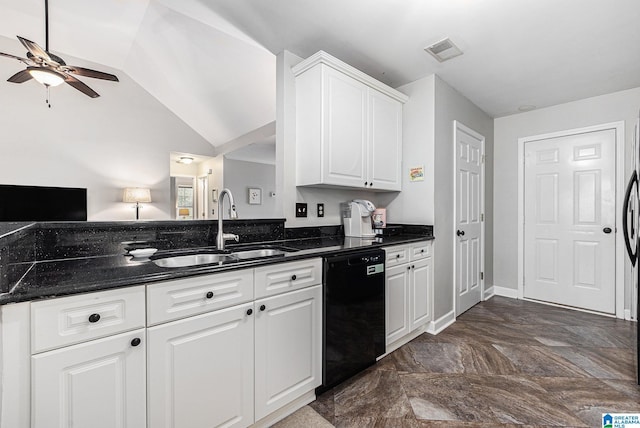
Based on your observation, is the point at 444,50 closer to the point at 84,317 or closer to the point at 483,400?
the point at 483,400

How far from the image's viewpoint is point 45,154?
3400 mm

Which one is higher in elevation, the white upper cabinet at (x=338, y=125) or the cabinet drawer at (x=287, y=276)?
the white upper cabinet at (x=338, y=125)

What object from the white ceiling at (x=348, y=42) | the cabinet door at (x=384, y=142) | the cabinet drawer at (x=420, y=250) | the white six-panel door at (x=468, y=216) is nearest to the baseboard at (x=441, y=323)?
the white six-panel door at (x=468, y=216)

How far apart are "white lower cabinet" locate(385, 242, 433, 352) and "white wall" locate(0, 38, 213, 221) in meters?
3.65

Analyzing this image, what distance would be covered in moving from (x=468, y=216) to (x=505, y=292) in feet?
4.51

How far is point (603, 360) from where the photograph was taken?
Answer: 6.92 ft

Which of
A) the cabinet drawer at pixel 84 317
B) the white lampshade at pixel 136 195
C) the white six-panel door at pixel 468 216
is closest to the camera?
the cabinet drawer at pixel 84 317

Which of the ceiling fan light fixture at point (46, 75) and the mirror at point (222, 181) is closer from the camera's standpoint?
the ceiling fan light fixture at point (46, 75)

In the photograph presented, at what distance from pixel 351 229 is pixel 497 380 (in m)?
1.48

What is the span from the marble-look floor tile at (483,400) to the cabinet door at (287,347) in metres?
0.66

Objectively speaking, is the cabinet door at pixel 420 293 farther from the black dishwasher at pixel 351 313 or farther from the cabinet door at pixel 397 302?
the black dishwasher at pixel 351 313

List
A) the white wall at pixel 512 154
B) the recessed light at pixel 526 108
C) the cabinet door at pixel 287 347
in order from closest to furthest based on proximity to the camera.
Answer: the cabinet door at pixel 287 347
the white wall at pixel 512 154
the recessed light at pixel 526 108

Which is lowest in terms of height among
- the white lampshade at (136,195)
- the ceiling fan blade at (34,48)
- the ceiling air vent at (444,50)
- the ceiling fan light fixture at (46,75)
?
the white lampshade at (136,195)

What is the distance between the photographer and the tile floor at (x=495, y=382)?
1541 mm
